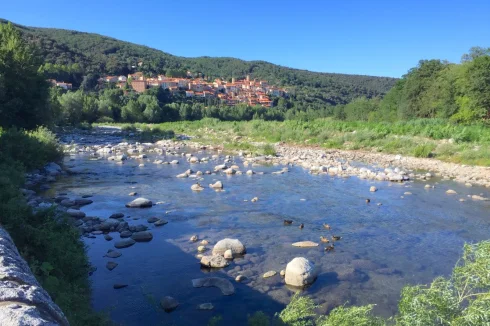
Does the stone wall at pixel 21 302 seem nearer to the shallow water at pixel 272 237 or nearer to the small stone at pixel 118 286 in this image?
the shallow water at pixel 272 237

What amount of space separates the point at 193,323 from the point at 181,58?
7064 inches

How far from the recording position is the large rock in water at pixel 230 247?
7070 millimetres

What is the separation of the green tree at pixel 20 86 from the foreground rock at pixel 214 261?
17090mm

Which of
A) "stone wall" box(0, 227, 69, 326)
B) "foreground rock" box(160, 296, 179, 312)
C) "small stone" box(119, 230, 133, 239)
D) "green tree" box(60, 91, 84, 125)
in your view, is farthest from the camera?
"green tree" box(60, 91, 84, 125)

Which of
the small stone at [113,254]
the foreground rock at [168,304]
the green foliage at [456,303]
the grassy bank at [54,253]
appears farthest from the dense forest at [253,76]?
the green foliage at [456,303]

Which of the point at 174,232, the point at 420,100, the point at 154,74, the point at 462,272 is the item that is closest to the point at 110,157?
the point at 174,232

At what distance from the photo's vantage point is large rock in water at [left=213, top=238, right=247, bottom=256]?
707 cm

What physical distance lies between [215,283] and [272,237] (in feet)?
8.57

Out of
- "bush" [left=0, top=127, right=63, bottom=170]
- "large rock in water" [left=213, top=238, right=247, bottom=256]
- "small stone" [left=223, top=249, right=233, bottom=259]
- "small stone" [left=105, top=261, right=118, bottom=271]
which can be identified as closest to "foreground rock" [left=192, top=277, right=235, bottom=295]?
"small stone" [left=223, top=249, right=233, bottom=259]

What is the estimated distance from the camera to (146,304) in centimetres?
521

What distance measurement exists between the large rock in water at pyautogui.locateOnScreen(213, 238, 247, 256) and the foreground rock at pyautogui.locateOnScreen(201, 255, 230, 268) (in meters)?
0.32

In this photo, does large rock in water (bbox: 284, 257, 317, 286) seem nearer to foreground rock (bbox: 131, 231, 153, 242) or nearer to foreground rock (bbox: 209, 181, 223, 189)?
foreground rock (bbox: 131, 231, 153, 242)

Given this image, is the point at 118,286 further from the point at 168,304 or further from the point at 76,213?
the point at 76,213

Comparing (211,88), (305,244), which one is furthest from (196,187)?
(211,88)
